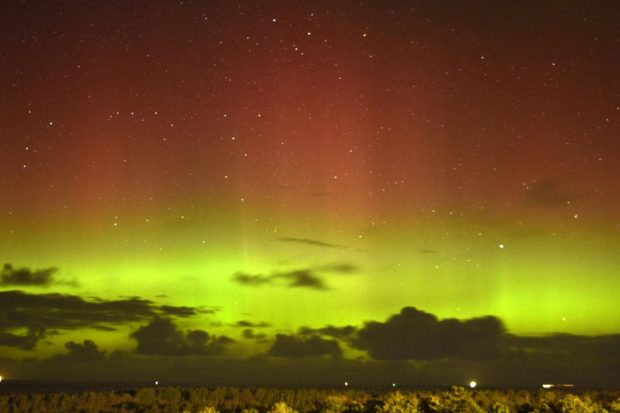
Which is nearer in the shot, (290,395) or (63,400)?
(63,400)

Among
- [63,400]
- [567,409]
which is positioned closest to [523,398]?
[567,409]

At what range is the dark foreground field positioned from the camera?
18188 millimetres

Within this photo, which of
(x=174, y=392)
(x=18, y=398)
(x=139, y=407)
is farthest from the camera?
(x=174, y=392)

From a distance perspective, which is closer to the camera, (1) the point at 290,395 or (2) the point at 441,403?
(2) the point at 441,403

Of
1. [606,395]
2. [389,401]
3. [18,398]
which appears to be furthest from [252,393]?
[606,395]

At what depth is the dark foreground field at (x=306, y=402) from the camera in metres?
18.2

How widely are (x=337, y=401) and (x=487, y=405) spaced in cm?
357

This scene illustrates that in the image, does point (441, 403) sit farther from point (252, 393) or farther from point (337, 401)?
point (252, 393)

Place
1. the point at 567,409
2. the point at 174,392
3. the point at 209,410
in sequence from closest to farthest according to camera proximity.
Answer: the point at 209,410
the point at 567,409
the point at 174,392

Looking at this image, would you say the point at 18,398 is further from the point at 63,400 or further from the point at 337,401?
the point at 337,401

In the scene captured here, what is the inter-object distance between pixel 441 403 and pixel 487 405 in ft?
4.45

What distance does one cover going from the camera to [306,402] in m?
22.3

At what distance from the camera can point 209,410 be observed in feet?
53.3

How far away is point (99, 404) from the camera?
22531 mm
